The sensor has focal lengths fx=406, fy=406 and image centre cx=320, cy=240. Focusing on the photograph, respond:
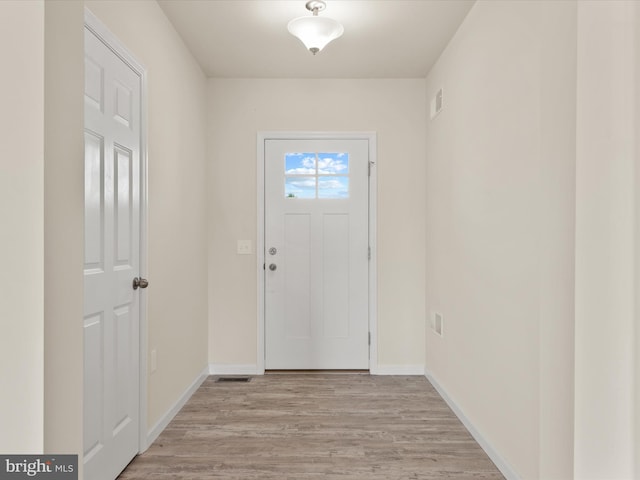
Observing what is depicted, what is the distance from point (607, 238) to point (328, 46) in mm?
2627

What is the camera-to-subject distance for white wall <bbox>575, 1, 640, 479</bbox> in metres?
0.69

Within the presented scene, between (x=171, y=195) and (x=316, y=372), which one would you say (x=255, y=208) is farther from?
(x=316, y=372)

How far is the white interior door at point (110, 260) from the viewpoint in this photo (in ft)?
5.42

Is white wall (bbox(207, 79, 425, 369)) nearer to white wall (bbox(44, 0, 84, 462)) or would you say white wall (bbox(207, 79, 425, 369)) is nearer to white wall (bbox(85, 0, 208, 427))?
white wall (bbox(85, 0, 208, 427))

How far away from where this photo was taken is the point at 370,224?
3.47 metres

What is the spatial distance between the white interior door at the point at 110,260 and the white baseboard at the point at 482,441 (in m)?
1.81

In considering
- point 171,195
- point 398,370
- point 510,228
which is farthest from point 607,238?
→ point 398,370

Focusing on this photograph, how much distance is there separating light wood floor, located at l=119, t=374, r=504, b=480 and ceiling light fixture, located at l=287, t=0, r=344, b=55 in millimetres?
2285

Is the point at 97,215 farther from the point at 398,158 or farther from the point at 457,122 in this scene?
the point at 398,158

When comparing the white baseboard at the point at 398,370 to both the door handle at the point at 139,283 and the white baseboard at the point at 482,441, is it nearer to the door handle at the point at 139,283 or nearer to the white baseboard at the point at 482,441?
the white baseboard at the point at 482,441
